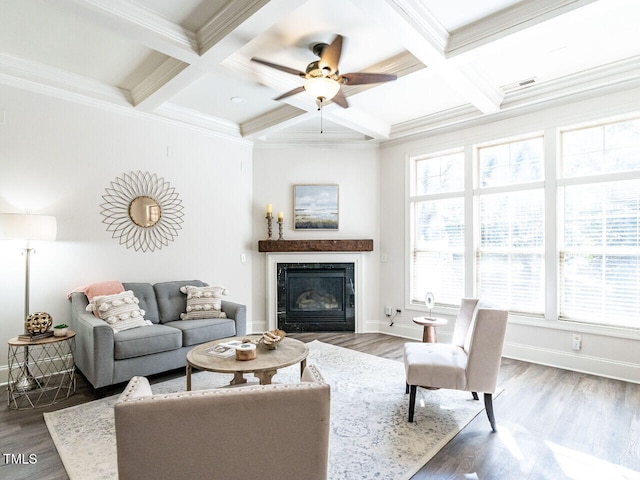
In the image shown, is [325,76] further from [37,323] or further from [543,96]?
[37,323]

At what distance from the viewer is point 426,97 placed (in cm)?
414

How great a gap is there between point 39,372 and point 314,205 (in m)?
3.82

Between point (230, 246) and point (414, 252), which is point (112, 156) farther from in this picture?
point (414, 252)

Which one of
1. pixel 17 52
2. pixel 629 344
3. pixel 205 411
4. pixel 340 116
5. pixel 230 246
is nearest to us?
pixel 205 411

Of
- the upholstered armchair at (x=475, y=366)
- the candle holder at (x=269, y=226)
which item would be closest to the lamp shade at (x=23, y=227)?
the candle holder at (x=269, y=226)

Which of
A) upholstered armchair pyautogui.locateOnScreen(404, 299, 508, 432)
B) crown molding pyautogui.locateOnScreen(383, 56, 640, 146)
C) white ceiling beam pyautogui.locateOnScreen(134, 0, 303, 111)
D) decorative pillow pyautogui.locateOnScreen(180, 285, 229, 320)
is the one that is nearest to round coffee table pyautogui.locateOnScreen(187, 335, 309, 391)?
upholstered armchair pyautogui.locateOnScreen(404, 299, 508, 432)

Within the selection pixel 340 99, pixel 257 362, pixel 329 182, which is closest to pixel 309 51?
pixel 340 99

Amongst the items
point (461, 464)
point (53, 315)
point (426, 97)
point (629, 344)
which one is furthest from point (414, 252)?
point (53, 315)

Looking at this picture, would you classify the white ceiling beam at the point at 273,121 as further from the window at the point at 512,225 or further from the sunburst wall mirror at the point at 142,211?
the window at the point at 512,225

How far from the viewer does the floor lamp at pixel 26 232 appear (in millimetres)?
3010

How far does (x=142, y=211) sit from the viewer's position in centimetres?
427

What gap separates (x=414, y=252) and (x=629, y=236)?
7.93 ft

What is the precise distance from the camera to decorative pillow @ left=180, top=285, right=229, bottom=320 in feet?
13.2

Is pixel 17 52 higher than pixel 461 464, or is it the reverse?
pixel 17 52
